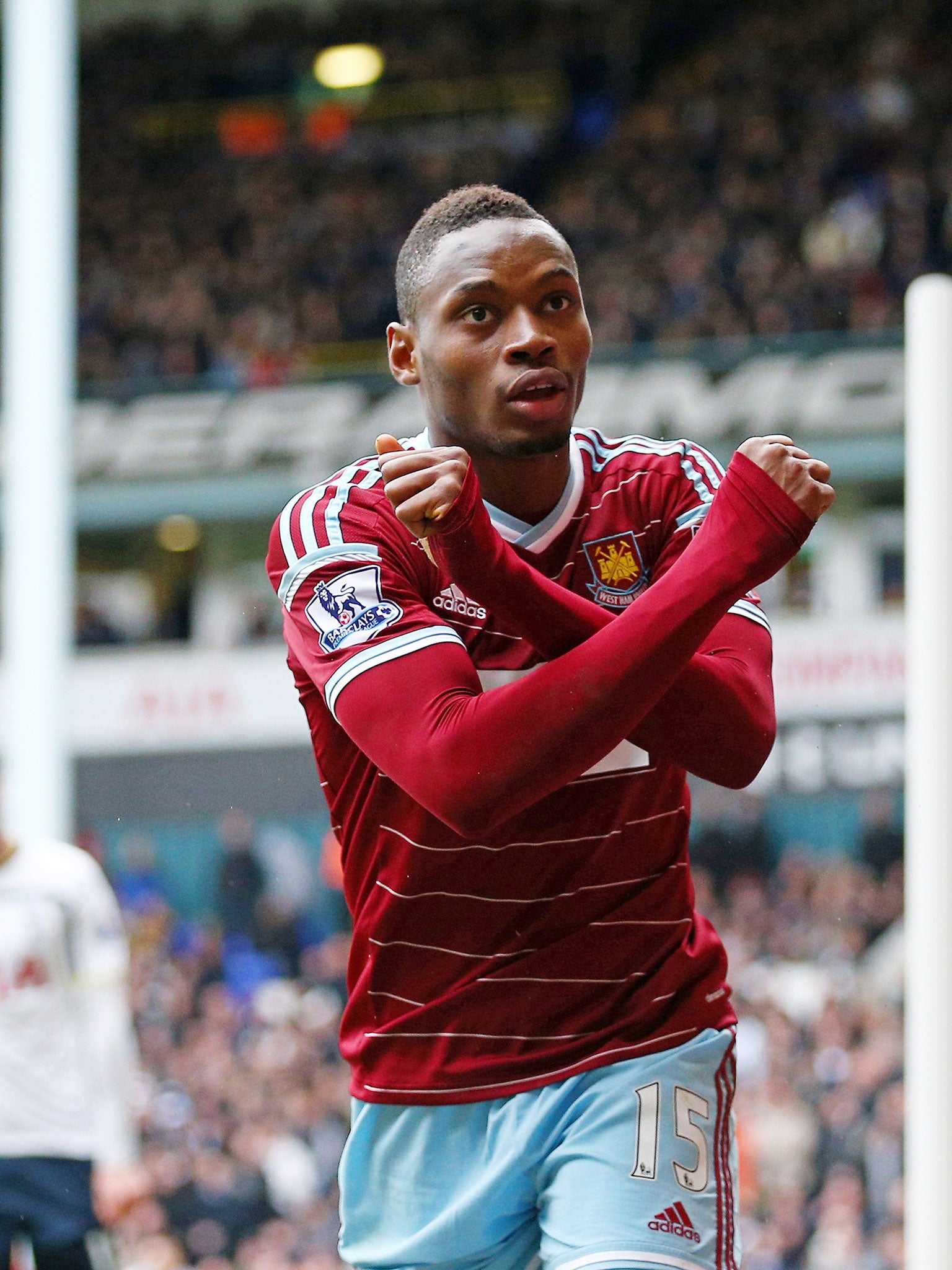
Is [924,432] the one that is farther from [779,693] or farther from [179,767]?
[179,767]

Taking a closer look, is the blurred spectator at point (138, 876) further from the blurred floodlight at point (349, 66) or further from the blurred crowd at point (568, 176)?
the blurred floodlight at point (349, 66)

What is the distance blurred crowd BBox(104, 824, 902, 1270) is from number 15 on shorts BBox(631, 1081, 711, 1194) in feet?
20.5

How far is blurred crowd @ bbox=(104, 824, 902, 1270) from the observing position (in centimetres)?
865

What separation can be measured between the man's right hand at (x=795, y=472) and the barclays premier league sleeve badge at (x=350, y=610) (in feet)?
1.47

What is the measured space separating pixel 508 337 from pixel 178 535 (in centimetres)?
1458

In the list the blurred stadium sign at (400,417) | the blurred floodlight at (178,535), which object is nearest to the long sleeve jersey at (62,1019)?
the blurred stadium sign at (400,417)

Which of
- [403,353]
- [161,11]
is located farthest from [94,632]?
[403,353]

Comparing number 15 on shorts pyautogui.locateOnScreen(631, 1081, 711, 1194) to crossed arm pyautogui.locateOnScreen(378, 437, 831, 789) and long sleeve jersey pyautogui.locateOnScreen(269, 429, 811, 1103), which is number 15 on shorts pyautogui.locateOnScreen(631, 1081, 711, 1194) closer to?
long sleeve jersey pyautogui.locateOnScreen(269, 429, 811, 1103)

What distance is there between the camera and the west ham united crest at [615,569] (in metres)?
2.21

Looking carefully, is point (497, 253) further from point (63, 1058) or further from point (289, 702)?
point (289, 702)

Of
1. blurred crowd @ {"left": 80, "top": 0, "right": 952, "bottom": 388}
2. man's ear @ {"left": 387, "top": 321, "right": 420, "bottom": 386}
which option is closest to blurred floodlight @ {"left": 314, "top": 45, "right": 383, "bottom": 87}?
blurred crowd @ {"left": 80, "top": 0, "right": 952, "bottom": 388}

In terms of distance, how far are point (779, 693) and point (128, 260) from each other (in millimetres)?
7869

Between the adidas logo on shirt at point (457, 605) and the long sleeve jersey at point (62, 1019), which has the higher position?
the adidas logo on shirt at point (457, 605)

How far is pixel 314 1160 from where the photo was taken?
9727 mm
